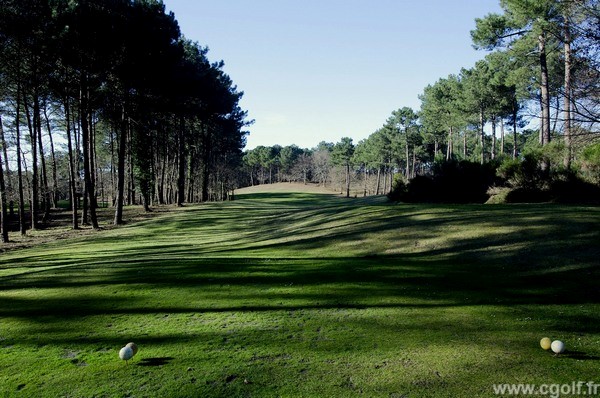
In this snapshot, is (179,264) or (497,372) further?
(179,264)

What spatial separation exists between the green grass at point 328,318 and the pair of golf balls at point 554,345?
100 mm

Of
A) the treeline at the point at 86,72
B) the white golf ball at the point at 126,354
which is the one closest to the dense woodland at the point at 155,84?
the treeline at the point at 86,72

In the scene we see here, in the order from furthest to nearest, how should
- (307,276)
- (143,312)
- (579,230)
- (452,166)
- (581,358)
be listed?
(452,166) < (579,230) < (307,276) < (143,312) < (581,358)

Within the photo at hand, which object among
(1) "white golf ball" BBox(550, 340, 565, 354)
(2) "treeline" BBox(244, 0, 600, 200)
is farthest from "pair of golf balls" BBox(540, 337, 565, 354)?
(2) "treeline" BBox(244, 0, 600, 200)

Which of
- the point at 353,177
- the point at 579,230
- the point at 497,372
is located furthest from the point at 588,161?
the point at 353,177

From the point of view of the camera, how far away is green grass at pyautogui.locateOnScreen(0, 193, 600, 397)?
4.00 metres

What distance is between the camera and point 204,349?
4.82m

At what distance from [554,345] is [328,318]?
2.90 metres

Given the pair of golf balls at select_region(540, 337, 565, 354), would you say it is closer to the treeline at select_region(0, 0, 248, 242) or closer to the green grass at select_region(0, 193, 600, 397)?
the green grass at select_region(0, 193, 600, 397)

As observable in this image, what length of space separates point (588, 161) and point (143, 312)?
19.4 m

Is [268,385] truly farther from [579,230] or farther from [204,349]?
[579,230]

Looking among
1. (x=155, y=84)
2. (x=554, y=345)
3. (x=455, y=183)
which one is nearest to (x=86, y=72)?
(x=155, y=84)

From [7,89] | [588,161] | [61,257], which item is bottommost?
[61,257]

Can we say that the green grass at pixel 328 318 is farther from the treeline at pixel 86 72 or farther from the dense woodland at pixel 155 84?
the treeline at pixel 86 72
